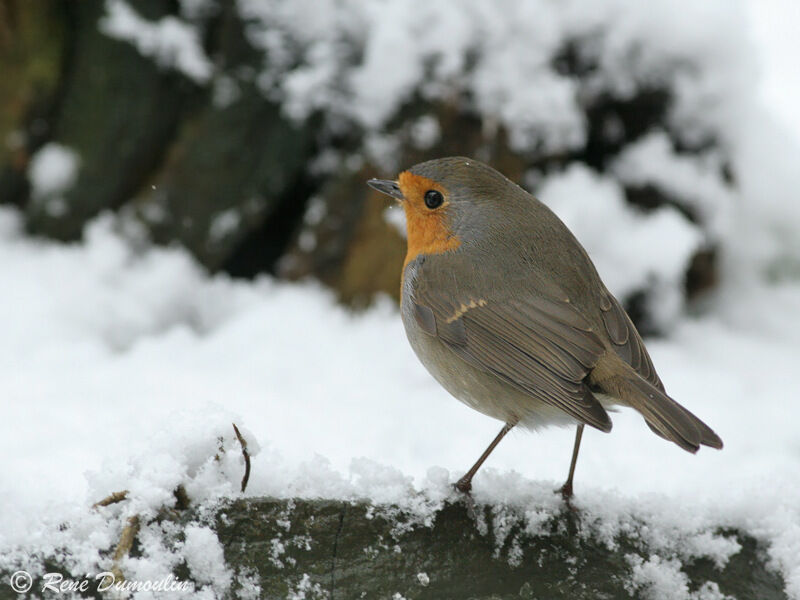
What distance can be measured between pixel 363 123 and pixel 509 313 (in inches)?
84.0

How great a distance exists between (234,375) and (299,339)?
0.43m

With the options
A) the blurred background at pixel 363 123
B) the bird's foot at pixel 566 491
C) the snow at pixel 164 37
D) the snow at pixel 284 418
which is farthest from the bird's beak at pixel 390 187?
the snow at pixel 164 37

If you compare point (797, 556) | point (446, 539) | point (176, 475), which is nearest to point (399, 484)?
point (446, 539)

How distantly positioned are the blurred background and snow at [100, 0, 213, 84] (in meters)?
0.01

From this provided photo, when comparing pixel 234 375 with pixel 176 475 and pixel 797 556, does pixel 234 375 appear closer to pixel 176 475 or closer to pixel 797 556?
pixel 176 475

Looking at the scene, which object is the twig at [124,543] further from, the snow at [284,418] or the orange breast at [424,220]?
the orange breast at [424,220]

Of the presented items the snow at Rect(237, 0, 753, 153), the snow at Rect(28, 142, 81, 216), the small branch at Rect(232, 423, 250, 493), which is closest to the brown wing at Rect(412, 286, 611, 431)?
the small branch at Rect(232, 423, 250, 493)

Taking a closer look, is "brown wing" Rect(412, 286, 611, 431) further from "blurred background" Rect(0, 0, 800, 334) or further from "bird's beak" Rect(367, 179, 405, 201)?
"blurred background" Rect(0, 0, 800, 334)

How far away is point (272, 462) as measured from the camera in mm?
2469

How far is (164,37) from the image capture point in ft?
15.7

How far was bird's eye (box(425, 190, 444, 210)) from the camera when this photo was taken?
3059 millimetres

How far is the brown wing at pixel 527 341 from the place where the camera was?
2.58 metres

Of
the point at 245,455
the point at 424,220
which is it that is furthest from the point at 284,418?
the point at 245,455

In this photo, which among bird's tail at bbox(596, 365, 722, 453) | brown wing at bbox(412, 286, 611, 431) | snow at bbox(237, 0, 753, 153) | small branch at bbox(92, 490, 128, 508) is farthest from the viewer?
snow at bbox(237, 0, 753, 153)
